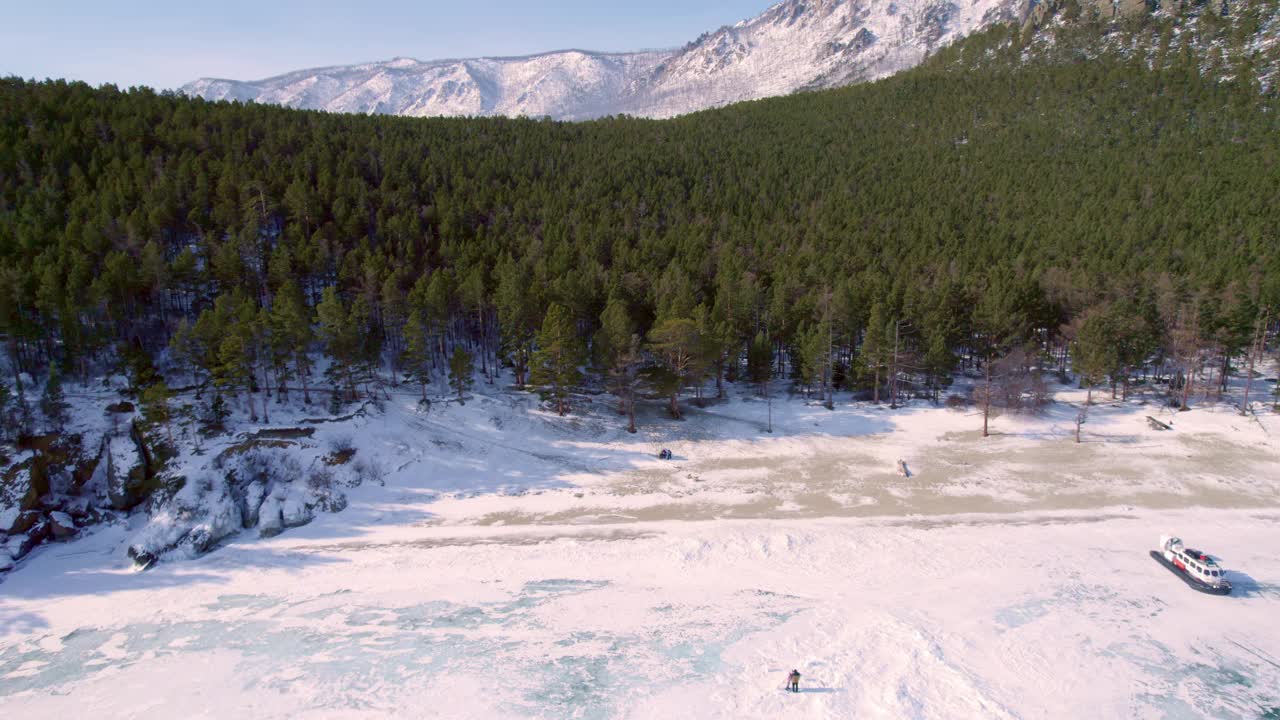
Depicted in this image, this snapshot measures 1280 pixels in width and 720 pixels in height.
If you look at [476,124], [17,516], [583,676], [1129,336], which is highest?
[476,124]

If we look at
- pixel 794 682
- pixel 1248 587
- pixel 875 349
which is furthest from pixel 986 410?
pixel 794 682

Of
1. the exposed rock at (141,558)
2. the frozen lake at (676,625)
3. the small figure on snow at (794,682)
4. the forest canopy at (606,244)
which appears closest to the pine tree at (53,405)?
the forest canopy at (606,244)

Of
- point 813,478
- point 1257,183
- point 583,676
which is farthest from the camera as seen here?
point 1257,183

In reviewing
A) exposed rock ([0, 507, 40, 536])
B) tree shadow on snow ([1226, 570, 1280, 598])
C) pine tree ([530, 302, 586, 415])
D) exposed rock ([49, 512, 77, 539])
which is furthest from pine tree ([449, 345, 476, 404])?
tree shadow on snow ([1226, 570, 1280, 598])

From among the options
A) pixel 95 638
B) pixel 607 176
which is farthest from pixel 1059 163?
pixel 95 638

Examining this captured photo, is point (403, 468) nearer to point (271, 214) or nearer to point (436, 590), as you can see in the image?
point (436, 590)

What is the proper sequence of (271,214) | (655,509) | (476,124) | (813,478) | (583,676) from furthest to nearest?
(476,124), (271,214), (813,478), (655,509), (583,676)

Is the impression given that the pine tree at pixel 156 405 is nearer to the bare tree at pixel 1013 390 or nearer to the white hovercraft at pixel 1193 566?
the white hovercraft at pixel 1193 566
